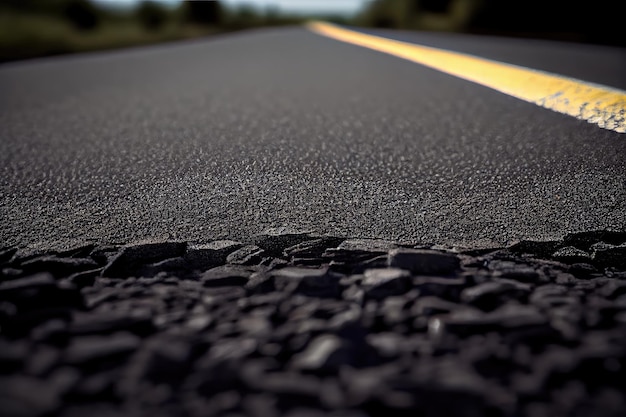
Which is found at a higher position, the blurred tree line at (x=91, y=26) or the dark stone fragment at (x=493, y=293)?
the blurred tree line at (x=91, y=26)

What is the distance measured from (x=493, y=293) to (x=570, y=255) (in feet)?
0.94

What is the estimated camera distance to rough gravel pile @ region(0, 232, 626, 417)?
62 cm

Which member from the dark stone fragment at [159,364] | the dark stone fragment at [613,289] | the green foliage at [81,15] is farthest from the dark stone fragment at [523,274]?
the green foliage at [81,15]

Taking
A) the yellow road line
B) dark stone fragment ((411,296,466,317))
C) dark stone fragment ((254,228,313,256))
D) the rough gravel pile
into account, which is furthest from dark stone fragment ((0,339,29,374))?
the yellow road line

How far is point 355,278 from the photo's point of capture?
0.91 m

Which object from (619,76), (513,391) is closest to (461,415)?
(513,391)

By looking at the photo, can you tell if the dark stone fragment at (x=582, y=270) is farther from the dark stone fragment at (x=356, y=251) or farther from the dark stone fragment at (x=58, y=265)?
the dark stone fragment at (x=58, y=265)

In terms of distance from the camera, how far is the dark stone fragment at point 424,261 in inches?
36.7

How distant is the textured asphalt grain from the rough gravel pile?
115 millimetres

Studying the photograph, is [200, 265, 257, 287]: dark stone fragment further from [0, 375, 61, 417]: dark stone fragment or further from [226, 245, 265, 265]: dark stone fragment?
[0, 375, 61, 417]: dark stone fragment

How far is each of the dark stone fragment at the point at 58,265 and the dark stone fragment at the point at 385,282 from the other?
Result: 1.78 ft

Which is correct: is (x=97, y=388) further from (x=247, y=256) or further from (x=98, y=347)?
(x=247, y=256)

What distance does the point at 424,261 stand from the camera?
957 millimetres

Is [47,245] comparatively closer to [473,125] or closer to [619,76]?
[473,125]
